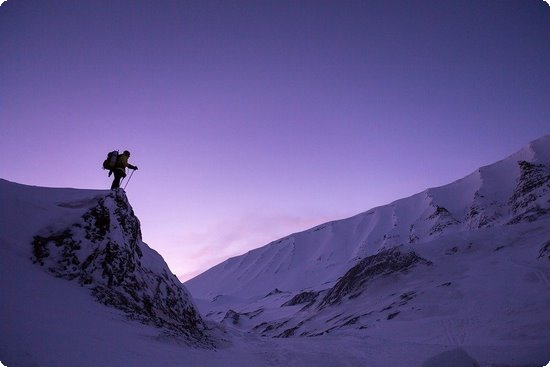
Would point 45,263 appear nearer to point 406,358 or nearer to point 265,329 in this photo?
point 406,358

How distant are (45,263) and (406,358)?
477 inches

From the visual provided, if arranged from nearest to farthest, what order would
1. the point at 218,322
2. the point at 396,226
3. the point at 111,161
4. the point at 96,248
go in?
the point at 96,248, the point at 111,161, the point at 218,322, the point at 396,226

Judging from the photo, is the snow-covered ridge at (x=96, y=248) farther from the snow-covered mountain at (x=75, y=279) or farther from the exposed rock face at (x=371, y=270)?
the exposed rock face at (x=371, y=270)

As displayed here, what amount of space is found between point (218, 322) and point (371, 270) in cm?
2586

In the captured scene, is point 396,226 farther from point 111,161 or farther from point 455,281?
point 111,161

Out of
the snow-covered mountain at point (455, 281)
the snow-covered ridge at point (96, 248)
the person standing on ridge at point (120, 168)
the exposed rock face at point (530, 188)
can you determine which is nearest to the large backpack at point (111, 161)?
the person standing on ridge at point (120, 168)

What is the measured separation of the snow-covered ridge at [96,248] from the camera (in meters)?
10.2

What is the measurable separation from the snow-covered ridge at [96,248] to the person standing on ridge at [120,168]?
1.83ft

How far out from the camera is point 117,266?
39.3 feet

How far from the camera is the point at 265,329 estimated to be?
48562 mm

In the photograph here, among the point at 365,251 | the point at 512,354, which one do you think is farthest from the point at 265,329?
the point at 365,251

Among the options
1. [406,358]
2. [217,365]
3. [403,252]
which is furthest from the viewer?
[403,252]

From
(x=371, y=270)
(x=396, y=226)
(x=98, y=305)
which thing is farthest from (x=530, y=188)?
(x=98, y=305)

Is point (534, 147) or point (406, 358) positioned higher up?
point (534, 147)
